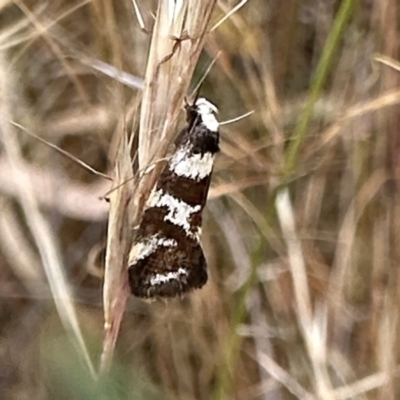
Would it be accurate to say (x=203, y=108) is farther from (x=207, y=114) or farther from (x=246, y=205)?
(x=246, y=205)

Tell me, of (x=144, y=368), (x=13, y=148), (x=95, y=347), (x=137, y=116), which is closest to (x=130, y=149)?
(x=137, y=116)

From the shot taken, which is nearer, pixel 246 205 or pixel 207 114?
pixel 207 114

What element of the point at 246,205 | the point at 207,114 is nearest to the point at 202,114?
the point at 207,114

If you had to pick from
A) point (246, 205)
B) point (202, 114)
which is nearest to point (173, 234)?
point (202, 114)

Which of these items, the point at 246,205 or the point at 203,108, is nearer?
the point at 203,108

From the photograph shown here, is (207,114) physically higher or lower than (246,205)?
higher
